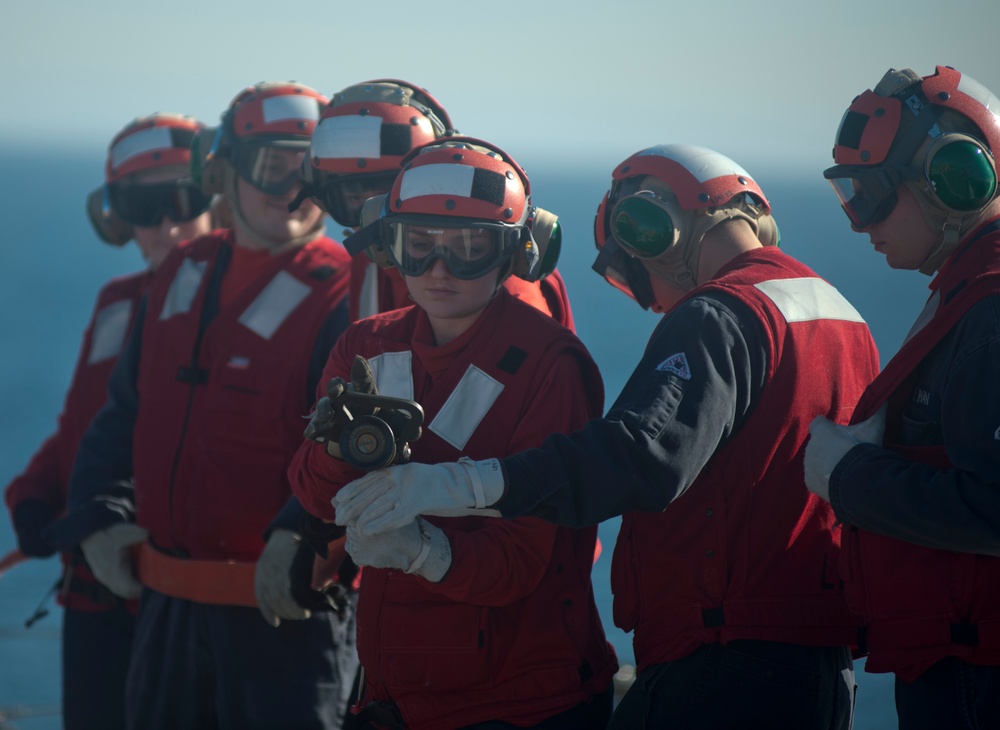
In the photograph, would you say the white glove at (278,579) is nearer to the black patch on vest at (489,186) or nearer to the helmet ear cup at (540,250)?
the helmet ear cup at (540,250)

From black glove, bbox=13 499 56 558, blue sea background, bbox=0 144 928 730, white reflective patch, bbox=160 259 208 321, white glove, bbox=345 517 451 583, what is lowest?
blue sea background, bbox=0 144 928 730

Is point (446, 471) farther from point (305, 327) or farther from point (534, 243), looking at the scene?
point (305, 327)

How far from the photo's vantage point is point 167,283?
13.4 feet

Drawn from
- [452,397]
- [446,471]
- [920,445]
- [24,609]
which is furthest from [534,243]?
[24,609]

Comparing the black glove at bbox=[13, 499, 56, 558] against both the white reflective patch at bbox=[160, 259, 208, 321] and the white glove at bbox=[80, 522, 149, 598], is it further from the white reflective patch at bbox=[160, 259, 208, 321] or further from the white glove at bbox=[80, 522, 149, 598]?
the white reflective patch at bbox=[160, 259, 208, 321]

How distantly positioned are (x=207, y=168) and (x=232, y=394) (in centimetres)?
87

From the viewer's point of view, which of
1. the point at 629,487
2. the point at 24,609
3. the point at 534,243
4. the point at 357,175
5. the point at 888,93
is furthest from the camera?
the point at 24,609

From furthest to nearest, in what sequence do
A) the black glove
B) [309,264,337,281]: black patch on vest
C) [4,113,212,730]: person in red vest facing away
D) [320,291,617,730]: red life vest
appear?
the black glove
[4,113,212,730]: person in red vest facing away
[309,264,337,281]: black patch on vest
[320,291,617,730]: red life vest

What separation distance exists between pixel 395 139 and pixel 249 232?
2.36 ft

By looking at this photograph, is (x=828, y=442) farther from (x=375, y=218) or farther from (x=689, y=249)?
(x=375, y=218)

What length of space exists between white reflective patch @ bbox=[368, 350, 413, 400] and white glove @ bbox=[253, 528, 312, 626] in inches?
31.1

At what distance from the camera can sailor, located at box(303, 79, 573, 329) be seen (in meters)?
3.54

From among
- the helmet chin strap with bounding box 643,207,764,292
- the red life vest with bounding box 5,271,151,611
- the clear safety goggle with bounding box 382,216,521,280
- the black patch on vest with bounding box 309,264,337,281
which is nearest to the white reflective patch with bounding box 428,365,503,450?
the clear safety goggle with bounding box 382,216,521,280

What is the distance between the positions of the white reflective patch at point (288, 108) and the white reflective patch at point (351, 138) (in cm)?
45
